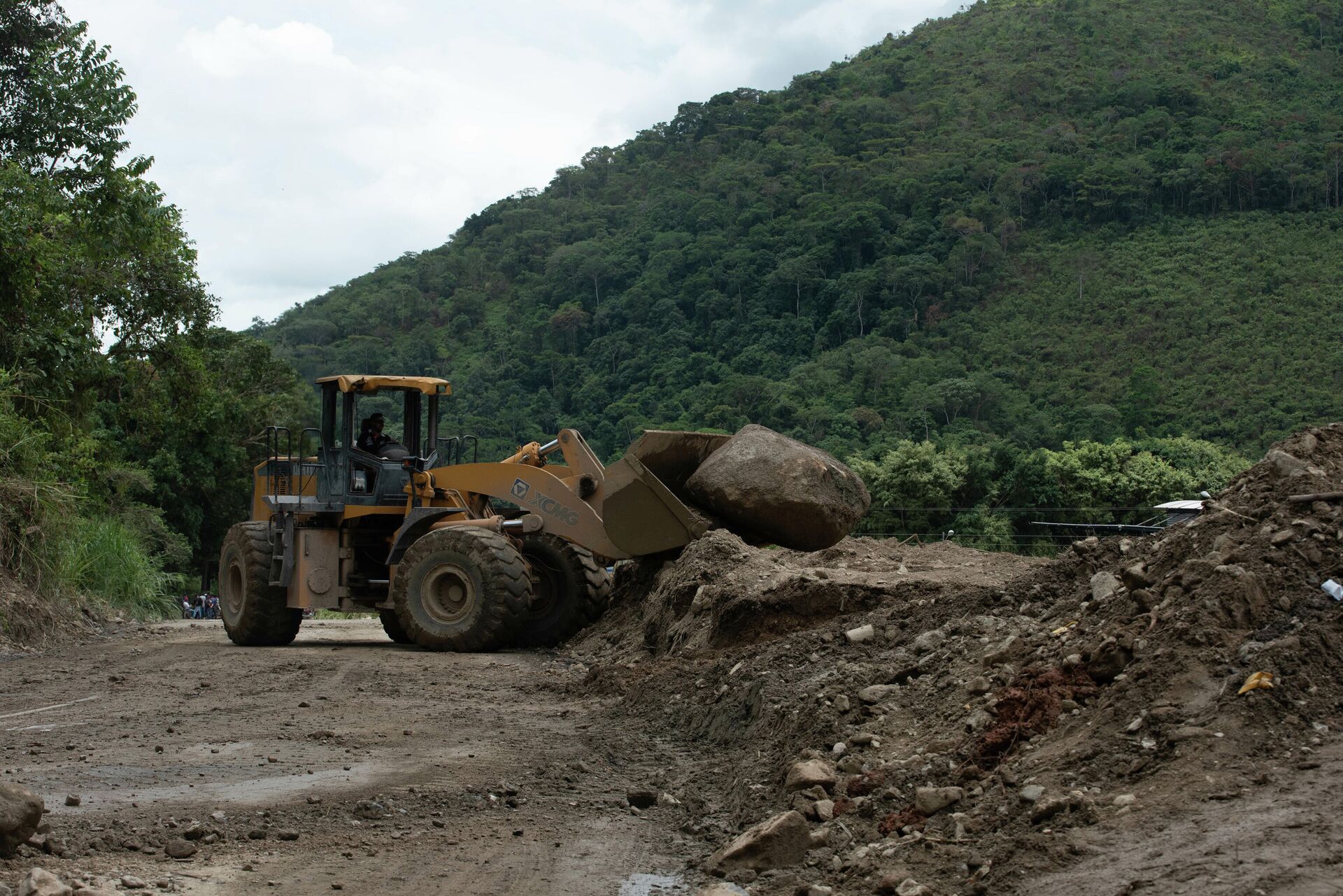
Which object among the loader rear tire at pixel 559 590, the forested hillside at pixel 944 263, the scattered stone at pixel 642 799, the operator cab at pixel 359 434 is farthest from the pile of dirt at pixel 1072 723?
the forested hillside at pixel 944 263

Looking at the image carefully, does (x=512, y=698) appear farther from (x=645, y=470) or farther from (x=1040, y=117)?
(x=1040, y=117)

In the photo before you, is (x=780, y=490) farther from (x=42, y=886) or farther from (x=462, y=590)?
(x=42, y=886)

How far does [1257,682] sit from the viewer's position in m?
4.91

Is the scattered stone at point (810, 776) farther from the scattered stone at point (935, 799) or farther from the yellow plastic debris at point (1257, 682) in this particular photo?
the yellow plastic debris at point (1257, 682)

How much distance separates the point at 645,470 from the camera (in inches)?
516

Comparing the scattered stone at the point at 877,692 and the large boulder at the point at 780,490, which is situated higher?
the large boulder at the point at 780,490

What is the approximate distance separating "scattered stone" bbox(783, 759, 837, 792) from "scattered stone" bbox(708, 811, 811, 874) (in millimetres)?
690

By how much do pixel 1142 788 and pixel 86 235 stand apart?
18826 mm

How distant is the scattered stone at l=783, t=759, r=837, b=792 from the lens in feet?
19.6

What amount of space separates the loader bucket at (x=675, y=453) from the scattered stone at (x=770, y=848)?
8.12 meters

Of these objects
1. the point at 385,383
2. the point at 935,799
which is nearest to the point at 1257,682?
the point at 935,799

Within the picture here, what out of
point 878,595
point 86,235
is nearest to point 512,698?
point 878,595

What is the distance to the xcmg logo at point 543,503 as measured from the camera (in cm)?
1410

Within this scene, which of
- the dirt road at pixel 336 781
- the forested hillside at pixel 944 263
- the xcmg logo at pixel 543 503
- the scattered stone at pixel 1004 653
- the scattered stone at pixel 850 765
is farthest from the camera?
the forested hillside at pixel 944 263
